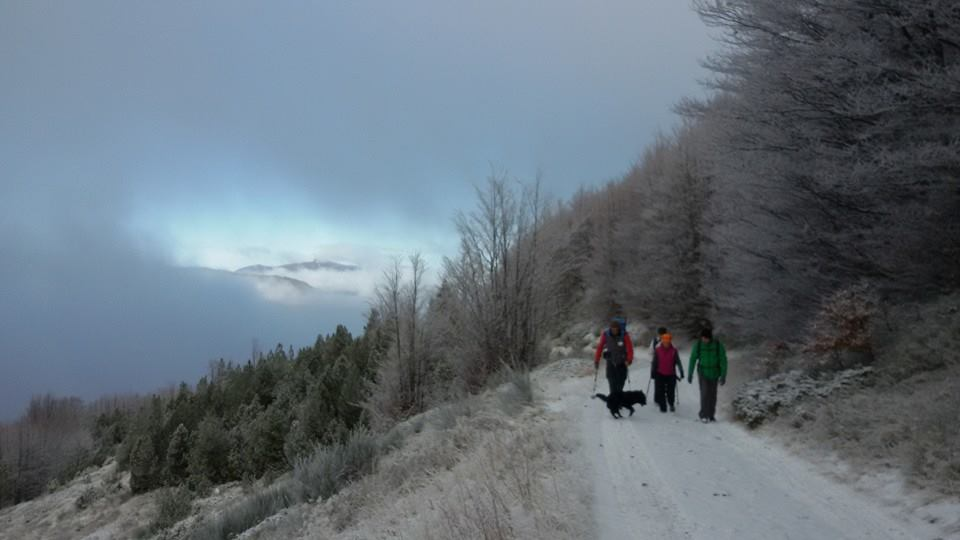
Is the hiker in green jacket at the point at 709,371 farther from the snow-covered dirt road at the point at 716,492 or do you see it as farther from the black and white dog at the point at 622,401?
the black and white dog at the point at 622,401

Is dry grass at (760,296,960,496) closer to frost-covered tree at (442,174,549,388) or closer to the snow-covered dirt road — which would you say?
the snow-covered dirt road

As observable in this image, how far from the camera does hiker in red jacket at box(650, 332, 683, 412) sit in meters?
11.4

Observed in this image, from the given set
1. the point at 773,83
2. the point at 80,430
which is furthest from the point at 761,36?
the point at 80,430

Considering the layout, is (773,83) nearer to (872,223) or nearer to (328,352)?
(872,223)

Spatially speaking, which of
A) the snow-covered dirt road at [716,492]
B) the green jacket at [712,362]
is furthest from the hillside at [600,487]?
the green jacket at [712,362]

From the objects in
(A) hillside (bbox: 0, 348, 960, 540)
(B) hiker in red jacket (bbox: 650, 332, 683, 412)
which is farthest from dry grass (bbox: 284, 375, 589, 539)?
(B) hiker in red jacket (bbox: 650, 332, 683, 412)

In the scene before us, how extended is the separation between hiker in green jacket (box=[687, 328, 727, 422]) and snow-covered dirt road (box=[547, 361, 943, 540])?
29.3 inches

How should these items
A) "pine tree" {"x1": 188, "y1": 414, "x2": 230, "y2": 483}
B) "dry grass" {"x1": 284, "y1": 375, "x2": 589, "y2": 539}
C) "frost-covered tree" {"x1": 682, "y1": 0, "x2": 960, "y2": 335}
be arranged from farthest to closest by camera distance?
"pine tree" {"x1": 188, "y1": 414, "x2": 230, "y2": 483}, "frost-covered tree" {"x1": 682, "y1": 0, "x2": 960, "y2": 335}, "dry grass" {"x1": 284, "y1": 375, "x2": 589, "y2": 539}

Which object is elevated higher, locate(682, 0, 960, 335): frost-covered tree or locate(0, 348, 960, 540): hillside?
locate(682, 0, 960, 335): frost-covered tree

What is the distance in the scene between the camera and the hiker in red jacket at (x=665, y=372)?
449 inches

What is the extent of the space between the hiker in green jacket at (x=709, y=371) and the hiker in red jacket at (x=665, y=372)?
0.44 m

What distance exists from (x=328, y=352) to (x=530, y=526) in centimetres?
6187

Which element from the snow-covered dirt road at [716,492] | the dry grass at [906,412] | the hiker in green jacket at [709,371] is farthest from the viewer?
the hiker in green jacket at [709,371]

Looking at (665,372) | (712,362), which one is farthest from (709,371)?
(665,372)
